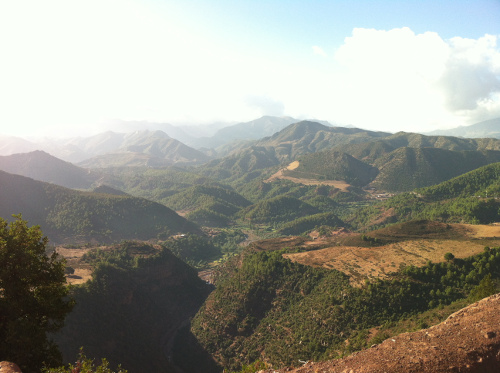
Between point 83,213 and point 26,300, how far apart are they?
148425 millimetres

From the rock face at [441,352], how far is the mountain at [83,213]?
149 metres

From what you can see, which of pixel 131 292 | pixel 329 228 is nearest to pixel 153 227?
pixel 131 292

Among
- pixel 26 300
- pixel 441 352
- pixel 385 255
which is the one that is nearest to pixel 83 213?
pixel 26 300

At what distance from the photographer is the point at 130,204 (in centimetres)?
16988

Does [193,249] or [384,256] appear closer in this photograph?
[384,256]

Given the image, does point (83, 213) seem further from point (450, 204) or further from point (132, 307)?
point (450, 204)

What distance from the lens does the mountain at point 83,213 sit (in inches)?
5374

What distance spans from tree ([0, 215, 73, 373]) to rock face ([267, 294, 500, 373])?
21.4 meters

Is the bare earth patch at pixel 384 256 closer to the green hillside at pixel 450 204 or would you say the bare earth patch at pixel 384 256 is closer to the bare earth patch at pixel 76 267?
the bare earth patch at pixel 76 267

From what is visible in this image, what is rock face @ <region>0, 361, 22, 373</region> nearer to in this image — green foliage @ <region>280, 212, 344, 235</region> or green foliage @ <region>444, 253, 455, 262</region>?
green foliage @ <region>444, 253, 455, 262</region>

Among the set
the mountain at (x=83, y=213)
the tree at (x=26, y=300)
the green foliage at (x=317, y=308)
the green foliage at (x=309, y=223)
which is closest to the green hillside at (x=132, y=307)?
the green foliage at (x=317, y=308)

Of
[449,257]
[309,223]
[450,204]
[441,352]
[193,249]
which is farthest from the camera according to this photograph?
[309,223]

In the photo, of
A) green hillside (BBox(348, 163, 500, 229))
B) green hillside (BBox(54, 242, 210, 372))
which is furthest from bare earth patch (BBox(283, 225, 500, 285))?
green hillside (BBox(348, 163, 500, 229))

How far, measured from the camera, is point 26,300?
71.3 ft
